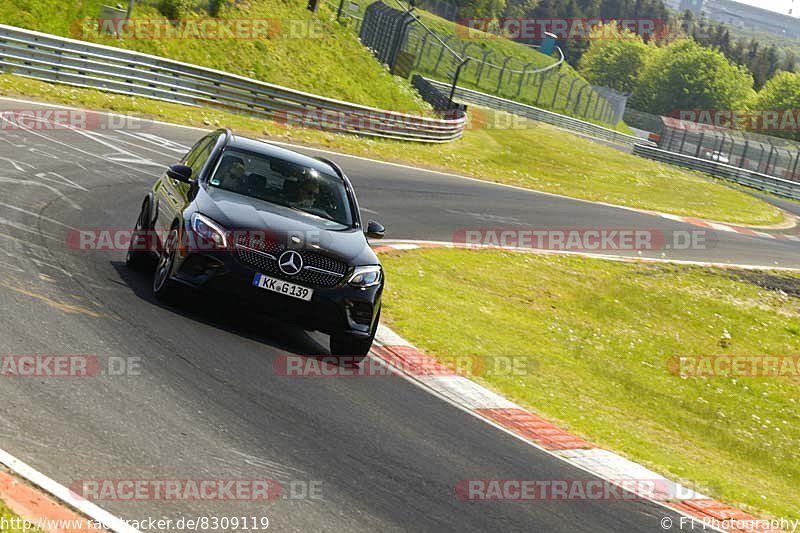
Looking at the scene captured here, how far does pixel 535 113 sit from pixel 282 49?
37248 millimetres

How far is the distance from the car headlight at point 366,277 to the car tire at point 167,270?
1573 millimetres

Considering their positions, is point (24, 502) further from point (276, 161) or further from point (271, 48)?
point (271, 48)

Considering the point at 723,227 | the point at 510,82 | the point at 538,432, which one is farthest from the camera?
the point at 510,82

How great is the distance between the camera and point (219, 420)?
6.95m

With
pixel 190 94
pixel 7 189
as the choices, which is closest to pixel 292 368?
pixel 7 189

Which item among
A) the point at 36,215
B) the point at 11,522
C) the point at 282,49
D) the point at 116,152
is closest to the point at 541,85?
the point at 282,49

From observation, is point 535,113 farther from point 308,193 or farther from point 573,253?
point 308,193

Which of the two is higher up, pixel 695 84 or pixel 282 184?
pixel 695 84

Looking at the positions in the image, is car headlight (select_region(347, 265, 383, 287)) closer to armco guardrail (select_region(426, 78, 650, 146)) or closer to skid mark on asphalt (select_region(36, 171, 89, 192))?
skid mark on asphalt (select_region(36, 171, 89, 192))

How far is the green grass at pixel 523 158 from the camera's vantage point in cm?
2434

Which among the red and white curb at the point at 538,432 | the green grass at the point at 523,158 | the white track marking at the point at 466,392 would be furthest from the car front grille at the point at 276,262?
the green grass at the point at 523,158

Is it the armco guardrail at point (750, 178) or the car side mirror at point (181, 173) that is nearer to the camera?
the car side mirror at point (181, 173)

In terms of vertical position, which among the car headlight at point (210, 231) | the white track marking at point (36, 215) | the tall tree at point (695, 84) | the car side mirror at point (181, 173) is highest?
the tall tree at point (695, 84)

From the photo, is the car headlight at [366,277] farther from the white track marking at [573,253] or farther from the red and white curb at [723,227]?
the red and white curb at [723,227]
